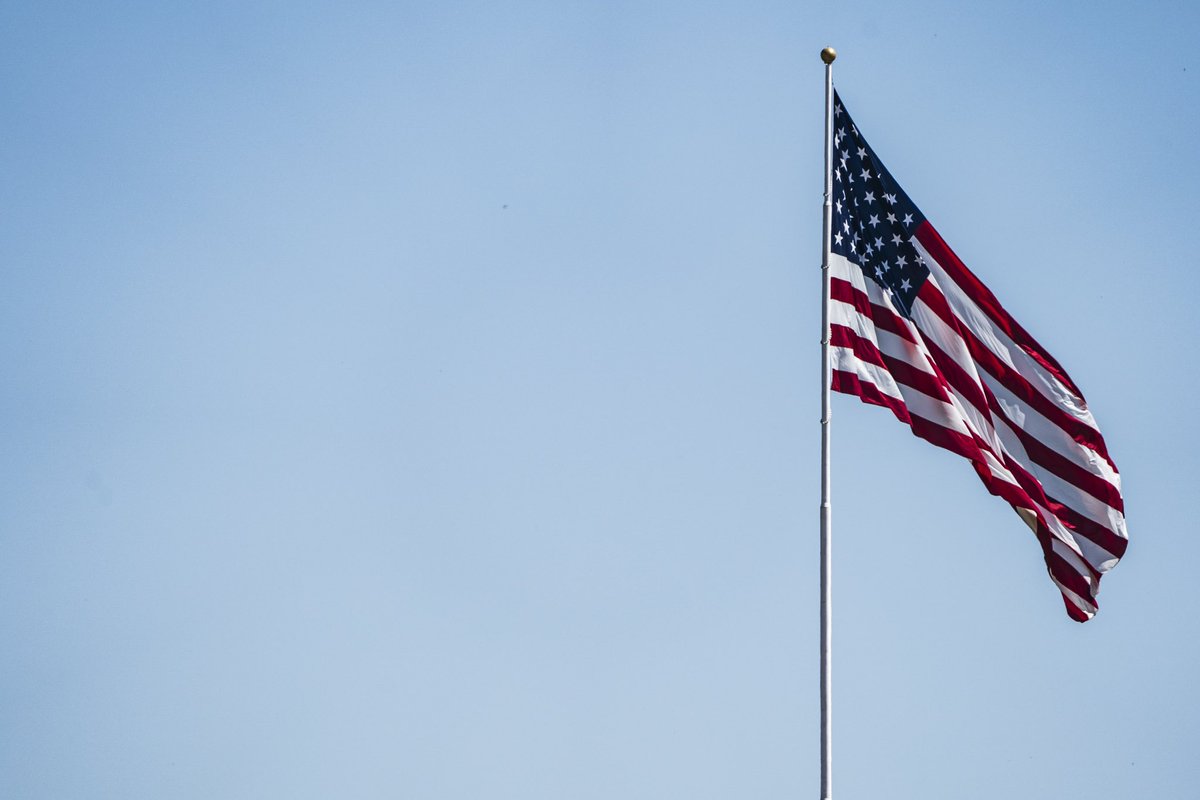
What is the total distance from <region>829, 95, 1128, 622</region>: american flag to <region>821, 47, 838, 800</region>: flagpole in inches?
17.6

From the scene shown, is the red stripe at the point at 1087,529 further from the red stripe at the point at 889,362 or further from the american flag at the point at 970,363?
the red stripe at the point at 889,362

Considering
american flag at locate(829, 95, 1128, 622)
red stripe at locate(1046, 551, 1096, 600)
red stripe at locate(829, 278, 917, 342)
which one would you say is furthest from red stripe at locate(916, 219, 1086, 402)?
red stripe at locate(1046, 551, 1096, 600)

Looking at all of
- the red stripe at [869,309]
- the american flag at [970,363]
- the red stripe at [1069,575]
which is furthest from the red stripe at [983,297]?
the red stripe at [1069,575]

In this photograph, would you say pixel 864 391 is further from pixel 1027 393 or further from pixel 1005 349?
pixel 1027 393

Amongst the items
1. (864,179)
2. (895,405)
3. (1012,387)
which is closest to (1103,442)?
(1012,387)

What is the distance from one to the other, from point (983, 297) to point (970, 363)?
3.34ft

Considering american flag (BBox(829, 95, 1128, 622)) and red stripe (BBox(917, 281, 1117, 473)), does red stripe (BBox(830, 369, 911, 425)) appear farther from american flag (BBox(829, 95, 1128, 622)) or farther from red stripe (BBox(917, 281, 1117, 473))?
red stripe (BBox(917, 281, 1117, 473))

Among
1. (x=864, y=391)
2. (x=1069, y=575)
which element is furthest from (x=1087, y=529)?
(x=864, y=391)

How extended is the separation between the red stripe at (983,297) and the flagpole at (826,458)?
1530 mm

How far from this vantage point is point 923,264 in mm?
26703

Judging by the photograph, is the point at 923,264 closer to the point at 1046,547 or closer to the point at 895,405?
the point at 895,405

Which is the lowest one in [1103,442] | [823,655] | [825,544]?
[823,655]

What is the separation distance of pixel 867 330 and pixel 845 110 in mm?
3634

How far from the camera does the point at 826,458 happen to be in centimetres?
2516
